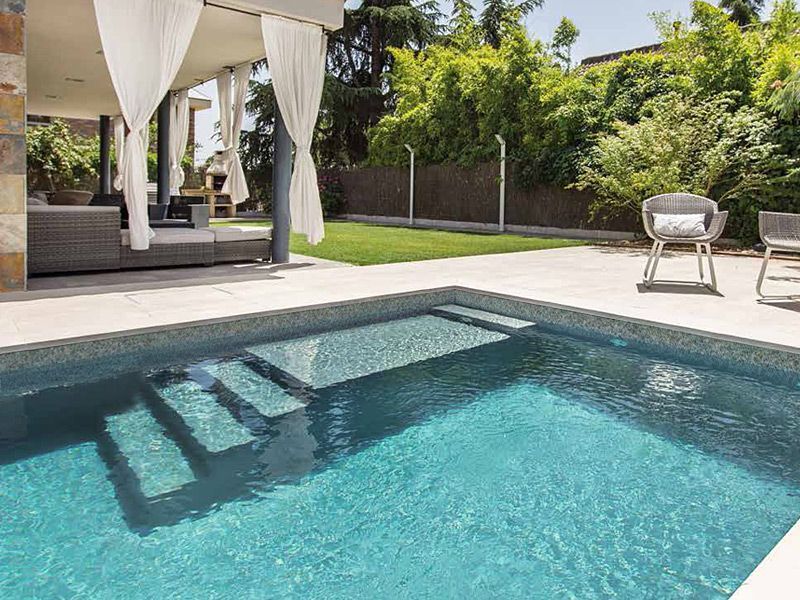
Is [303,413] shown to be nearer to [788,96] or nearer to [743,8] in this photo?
[788,96]

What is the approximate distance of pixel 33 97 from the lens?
503 inches

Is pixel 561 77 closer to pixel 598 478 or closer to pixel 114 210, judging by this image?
pixel 114 210

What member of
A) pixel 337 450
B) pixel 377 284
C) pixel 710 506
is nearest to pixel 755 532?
pixel 710 506

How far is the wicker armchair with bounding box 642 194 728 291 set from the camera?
6.04 metres

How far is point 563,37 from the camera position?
48.1ft

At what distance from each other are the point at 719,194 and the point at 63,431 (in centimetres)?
1061

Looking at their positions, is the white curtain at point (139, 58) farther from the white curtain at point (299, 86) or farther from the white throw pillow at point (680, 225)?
the white throw pillow at point (680, 225)

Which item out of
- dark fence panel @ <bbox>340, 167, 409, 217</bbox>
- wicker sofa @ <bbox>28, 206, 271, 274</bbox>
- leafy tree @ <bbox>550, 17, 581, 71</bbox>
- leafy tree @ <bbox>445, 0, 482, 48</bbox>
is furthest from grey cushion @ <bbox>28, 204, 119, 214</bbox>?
leafy tree @ <bbox>445, 0, 482, 48</bbox>

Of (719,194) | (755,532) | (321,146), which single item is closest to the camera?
(755,532)

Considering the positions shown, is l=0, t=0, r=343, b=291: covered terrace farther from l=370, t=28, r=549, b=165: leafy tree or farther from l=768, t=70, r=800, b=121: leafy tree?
l=370, t=28, r=549, b=165: leafy tree

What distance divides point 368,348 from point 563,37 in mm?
12751

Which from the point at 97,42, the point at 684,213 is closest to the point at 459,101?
the point at 97,42

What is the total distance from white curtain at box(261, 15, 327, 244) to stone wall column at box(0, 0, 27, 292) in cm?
248

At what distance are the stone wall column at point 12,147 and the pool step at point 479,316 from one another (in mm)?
3493
